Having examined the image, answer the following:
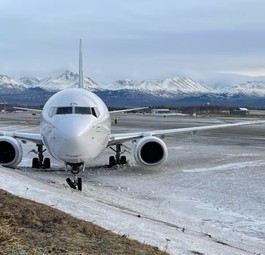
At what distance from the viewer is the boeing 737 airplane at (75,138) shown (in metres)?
14.2

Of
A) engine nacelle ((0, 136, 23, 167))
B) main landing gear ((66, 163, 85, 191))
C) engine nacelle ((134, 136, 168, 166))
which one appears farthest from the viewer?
engine nacelle ((134, 136, 168, 166))

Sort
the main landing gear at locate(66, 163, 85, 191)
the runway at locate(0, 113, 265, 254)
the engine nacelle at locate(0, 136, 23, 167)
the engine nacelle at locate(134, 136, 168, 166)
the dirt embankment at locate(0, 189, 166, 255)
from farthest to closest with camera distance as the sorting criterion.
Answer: the engine nacelle at locate(134, 136, 168, 166), the engine nacelle at locate(0, 136, 23, 167), the main landing gear at locate(66, 163, 85, 191), the runway at locate(0, 113, 265, 254), the dirt embankment at locate(0, 189, 166, 255)

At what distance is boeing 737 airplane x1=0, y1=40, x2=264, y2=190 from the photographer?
46.4 ft

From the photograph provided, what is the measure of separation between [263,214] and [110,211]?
3549 mm

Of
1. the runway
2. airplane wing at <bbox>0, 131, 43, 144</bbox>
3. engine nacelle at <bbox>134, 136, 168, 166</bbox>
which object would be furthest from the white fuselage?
airplane wing at <bbox>0, 131, 43, 144</bbox>

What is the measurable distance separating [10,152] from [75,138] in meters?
5.52

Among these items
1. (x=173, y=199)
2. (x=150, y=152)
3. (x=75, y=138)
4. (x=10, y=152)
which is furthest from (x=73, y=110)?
(x=150, y=152)

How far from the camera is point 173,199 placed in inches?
513

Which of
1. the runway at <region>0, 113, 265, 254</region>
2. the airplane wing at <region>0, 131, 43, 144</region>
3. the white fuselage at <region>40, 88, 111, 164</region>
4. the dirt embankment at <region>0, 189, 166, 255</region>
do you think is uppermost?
the white fuselage at <region>40, 88, 111, 164</region>

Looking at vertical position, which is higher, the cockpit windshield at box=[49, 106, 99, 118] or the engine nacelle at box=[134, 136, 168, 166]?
the cockpit windshield at box=[49, 106, 99, 118]

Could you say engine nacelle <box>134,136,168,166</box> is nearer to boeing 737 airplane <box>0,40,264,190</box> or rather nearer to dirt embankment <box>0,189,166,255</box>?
boeing 737 airplane <box>0,40,264,190</box>

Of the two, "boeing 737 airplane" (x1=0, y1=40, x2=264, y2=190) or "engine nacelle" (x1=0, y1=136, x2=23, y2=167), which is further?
"engine nacelle" (x1=0, y1=136, x2=23, y2=167)

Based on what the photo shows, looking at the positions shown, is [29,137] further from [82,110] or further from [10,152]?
[82,110]

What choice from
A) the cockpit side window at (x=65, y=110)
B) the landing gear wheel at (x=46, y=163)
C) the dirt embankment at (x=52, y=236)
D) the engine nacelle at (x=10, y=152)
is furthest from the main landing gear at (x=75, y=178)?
the dirt embankment at (x=52, y=236)
